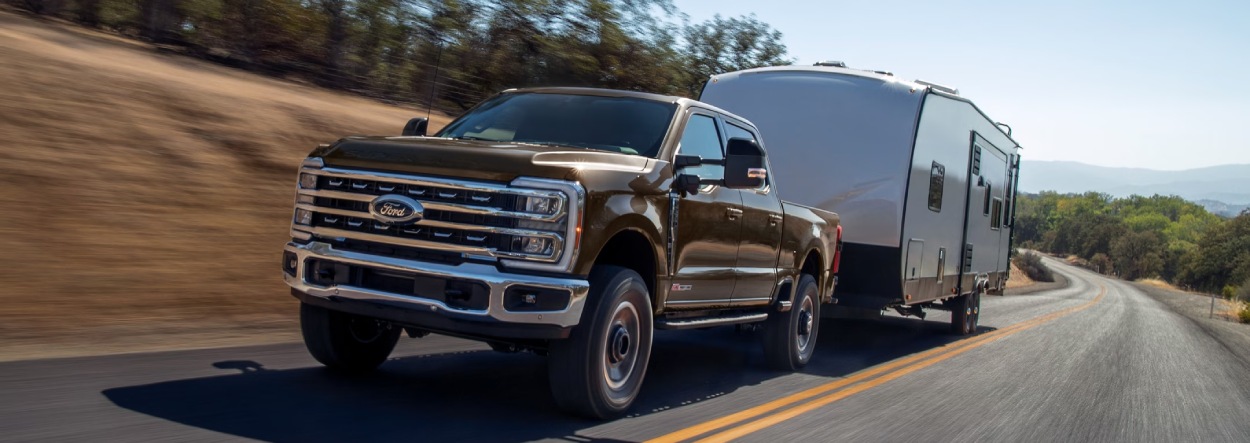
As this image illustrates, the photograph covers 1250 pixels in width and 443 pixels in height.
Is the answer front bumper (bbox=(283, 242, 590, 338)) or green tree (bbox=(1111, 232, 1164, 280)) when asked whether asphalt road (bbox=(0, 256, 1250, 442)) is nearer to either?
front bumper (bbox=(283, 242, 590, 338))

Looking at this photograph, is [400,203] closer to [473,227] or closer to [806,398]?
[473,227]

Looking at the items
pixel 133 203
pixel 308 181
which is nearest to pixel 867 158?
pixel 308 181

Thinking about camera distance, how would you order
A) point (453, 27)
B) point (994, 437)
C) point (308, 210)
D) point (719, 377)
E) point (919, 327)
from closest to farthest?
point (308, 210) → point (994, 437) → point (719, 377) → point (919, 327) → point (453, 27)

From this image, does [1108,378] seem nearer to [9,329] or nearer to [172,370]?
[172,370]

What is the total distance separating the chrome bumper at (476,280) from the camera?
5562mm

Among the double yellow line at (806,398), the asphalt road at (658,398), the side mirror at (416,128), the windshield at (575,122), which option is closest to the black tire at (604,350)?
the asphalt road at (658,398)

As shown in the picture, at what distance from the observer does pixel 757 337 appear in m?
12.4

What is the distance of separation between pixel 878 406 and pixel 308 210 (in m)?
4.43

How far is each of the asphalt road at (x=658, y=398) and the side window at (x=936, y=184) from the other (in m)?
1.77

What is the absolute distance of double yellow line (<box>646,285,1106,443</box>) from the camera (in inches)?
248

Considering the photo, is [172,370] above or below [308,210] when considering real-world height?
below

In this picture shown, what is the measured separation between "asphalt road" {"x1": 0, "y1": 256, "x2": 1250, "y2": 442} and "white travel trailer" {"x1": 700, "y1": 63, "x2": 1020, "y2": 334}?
3.23 feet

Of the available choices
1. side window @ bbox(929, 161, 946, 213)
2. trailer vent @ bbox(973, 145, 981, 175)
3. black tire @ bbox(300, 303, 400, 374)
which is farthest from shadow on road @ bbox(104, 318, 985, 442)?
trailer vent @ bbox(973, 145, 981, 175)

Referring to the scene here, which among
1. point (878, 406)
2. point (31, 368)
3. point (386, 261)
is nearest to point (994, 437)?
point (878, 406)
